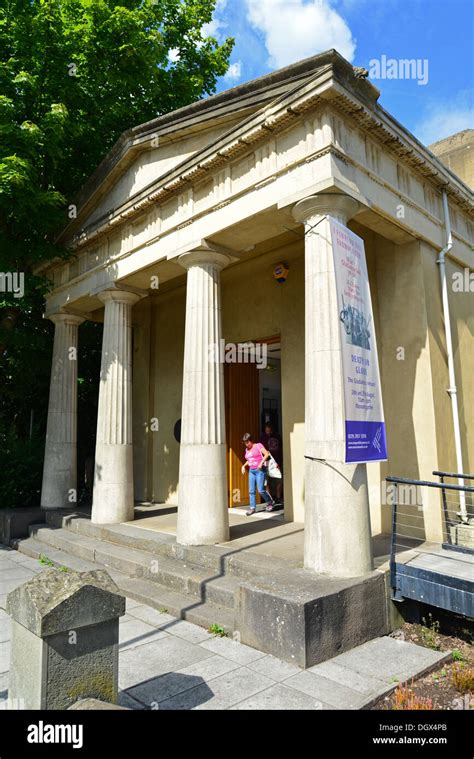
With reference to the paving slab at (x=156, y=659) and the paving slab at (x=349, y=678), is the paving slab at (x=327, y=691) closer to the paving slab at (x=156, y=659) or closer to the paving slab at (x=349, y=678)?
the paving slab at (x=349, y=678)

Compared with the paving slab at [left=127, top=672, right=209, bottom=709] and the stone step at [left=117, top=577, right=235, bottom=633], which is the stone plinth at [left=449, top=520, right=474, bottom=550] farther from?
the paving slab at [left=127, top=672, right=209, bottom=709]

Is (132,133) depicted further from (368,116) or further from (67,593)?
(67,593)

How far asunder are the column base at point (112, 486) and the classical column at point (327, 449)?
5.20 m

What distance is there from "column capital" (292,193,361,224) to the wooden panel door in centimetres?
579

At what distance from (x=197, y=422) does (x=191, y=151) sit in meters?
5.18

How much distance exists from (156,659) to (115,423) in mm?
6071

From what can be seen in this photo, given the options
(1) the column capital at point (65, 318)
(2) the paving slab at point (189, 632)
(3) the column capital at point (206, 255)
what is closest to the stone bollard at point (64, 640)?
(2) the paving slab at point (189, 632)

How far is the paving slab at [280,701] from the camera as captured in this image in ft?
13.3

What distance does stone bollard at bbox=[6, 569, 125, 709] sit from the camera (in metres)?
3.13

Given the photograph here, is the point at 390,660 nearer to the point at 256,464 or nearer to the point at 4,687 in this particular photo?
the point at 4,687

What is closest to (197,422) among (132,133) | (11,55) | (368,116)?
(368,116)

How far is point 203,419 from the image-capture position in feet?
26.2

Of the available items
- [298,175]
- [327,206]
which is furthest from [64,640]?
[298,175]

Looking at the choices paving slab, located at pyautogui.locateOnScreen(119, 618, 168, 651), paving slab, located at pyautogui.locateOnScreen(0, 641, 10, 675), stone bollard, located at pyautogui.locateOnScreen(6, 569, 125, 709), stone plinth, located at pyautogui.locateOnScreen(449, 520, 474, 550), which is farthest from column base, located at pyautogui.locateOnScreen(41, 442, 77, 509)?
stone bollard, located at pyautogui.locateOnScreen(6, 569, 125, 709)
